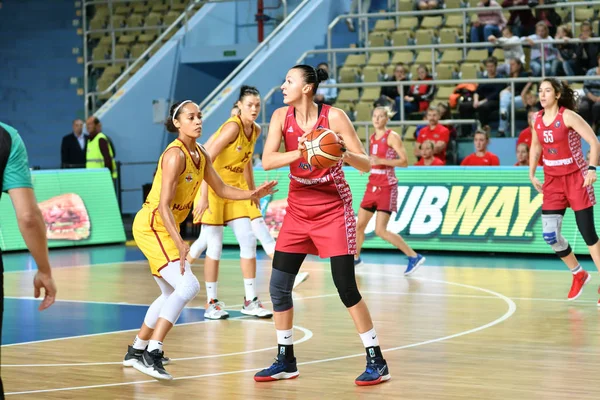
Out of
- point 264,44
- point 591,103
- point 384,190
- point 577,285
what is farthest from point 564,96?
point 264,44

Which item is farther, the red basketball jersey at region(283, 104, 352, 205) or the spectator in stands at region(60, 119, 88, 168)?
the spectator in stands at region(60, 119, 88, 168)

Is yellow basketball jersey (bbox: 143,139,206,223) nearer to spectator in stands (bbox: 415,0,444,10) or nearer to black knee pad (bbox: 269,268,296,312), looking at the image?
black knee pad (bbox: 269,268,296,312)

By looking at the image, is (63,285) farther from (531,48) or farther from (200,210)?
(531,48)

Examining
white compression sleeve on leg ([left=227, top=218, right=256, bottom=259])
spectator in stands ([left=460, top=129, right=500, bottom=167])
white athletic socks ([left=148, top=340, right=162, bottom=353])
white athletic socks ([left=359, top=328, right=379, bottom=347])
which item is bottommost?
white athletic socks ([left=148, top=340, right=162, bottom=353])

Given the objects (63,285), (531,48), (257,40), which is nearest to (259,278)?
(63,285)

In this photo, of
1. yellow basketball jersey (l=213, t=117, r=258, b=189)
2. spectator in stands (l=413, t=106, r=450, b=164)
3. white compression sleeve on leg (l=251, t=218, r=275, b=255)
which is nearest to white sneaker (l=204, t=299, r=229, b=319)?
white compression sleeve on leg (l=251, t=218, r=275, b=255)

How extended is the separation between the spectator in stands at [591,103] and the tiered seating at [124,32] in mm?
11807

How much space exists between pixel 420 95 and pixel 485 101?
4.72 ft

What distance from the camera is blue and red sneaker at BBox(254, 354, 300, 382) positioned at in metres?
6.89

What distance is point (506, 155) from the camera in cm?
1686

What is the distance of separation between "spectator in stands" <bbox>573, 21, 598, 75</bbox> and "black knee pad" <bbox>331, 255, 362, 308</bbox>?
11.6m

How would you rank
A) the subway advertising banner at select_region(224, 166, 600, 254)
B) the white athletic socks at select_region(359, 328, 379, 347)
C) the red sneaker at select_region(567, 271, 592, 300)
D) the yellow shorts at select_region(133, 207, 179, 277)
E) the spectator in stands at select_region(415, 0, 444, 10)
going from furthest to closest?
the spectator in stands at select_region(415, 0, 444, 10)
the subway advertising banner at select_region(224, 166, 600, 254)
the red sneaker at select_region(567, 271, 592, 300)
the yellow shorts at select_region(133, 207, 179, 277)
the white athletic socks at select_region(359, 328, 379, 347)

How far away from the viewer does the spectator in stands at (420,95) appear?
1852 cm

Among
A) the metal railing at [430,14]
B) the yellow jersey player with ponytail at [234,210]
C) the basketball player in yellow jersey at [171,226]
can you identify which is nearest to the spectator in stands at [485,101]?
the metal railing at [430,14]
